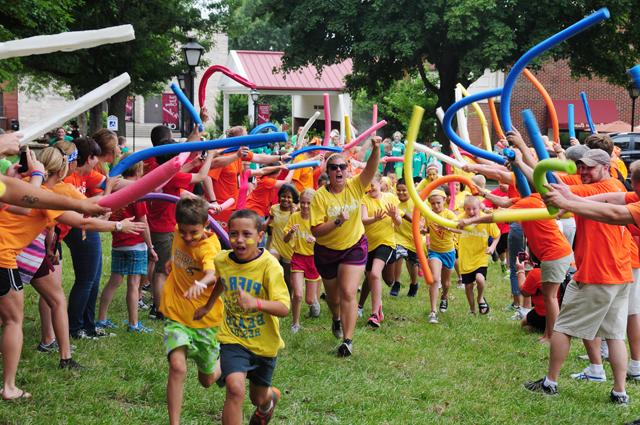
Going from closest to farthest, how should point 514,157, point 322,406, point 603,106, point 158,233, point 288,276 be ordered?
point 514,157 → point 322,406 → point 158,233 → point 288,276 → point 603,106

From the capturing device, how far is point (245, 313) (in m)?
5.50

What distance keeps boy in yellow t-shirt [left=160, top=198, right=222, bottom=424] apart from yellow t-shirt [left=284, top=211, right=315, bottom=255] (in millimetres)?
3631

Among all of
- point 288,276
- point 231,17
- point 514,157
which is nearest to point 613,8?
point 231,17

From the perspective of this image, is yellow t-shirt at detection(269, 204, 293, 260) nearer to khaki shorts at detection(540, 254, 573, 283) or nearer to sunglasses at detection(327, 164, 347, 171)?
sunglasses at detection(327, 164, 347, 171)

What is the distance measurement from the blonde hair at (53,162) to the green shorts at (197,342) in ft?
5.09

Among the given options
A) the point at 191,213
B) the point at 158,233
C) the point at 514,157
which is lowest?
the point at 158,233

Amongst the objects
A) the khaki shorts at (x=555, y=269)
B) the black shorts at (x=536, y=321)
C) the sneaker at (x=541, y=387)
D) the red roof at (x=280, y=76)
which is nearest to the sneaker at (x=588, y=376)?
the sneaker at (x=541, y=387)

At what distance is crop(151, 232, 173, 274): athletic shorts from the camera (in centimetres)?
883

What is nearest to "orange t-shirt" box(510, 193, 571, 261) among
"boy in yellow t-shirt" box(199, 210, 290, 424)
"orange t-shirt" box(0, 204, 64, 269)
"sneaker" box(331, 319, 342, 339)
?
"sneaker" box(331, 319, 342, 339)

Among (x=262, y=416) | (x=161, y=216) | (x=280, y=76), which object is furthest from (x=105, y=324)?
(x=280, y=76)

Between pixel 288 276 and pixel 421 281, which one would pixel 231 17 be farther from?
pixel 288 276

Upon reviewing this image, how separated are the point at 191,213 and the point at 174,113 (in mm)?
17951

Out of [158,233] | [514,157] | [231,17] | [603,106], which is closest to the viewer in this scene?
[514,157]

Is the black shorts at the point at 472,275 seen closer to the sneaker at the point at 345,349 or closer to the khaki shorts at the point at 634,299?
the sneaker at the point at 345,349
